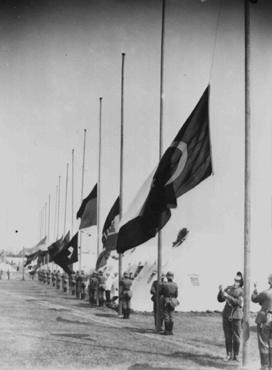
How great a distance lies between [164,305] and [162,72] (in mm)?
6963

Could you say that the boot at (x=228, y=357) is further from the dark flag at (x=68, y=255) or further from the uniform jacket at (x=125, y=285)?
the dark flag at (x=68, y=255)

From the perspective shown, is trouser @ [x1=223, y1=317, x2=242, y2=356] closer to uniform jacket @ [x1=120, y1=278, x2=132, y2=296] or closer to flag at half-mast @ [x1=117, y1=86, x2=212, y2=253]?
flag at half-mast @ [x1=117, y1=86, x2=212, y2=253]

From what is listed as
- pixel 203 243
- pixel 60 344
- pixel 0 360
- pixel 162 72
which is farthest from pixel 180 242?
pixel 0 360

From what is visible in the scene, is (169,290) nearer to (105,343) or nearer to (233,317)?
(105,343)

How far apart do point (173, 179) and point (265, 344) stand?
3773 millimetres

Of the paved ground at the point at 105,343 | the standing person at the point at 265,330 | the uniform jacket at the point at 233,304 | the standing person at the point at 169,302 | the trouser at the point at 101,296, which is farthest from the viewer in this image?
the trouser at the point at 101,296

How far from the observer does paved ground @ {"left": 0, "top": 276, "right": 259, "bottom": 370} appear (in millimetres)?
11148

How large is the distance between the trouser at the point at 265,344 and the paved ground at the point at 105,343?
438mm

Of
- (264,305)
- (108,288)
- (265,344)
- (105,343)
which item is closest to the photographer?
(265,344)

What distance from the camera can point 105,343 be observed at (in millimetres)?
13953

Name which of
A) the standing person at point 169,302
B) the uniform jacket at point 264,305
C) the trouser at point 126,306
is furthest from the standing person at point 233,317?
the trouser at point 126,306

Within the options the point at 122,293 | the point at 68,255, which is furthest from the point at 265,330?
the point at 68,255

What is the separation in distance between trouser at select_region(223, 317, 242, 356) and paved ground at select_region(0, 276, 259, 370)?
334mm

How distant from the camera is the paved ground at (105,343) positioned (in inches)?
439
